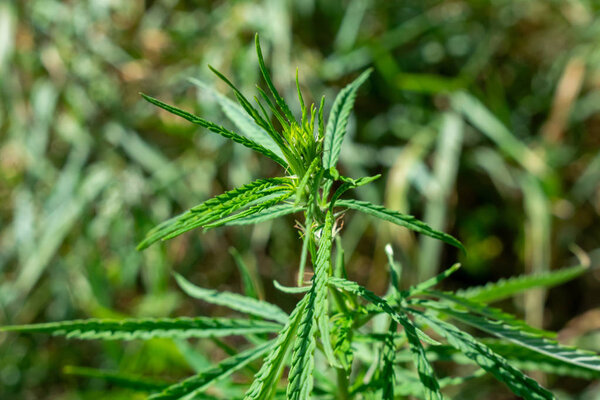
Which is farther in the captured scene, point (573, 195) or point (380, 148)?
point (380, 148)

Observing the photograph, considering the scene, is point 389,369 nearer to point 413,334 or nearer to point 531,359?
point 413,334

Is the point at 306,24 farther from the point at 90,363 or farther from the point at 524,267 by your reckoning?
the point at 90,363

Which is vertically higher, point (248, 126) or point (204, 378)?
point (248, 126)

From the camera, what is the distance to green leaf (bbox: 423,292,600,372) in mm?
449

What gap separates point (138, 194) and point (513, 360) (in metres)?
1.26

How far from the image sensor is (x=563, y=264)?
61.6 inches

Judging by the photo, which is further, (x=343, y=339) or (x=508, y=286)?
(x=508, y=286)

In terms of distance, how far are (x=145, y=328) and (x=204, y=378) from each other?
77 millimetres

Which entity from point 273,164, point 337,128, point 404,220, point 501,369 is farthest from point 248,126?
point 273,164

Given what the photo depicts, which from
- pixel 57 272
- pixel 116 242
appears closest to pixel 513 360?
pixel 116 242

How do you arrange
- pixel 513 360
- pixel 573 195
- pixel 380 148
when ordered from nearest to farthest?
1. pixel 513 360
2. pixel 573 195
3. pixel 380 148

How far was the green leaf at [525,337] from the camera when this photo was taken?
449 millimetres

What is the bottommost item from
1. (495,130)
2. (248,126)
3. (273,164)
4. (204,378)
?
(204,378)

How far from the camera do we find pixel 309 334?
37 cm
